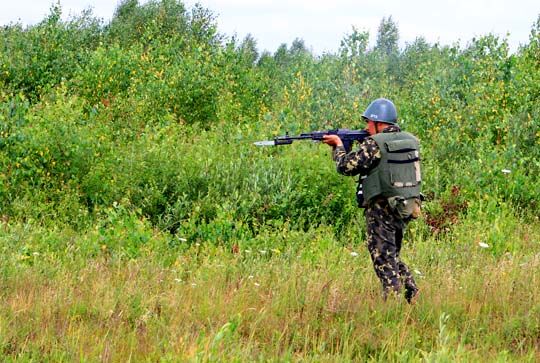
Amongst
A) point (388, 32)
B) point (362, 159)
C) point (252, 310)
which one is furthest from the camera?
point (388, 32)

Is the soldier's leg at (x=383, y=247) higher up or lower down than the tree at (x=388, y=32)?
lower down

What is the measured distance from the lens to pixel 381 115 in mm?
6691

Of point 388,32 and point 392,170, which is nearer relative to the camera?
point 392,170

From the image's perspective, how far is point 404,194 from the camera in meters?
6.65

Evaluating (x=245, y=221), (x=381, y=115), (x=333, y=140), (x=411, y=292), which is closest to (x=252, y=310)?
(x=411, y=292)

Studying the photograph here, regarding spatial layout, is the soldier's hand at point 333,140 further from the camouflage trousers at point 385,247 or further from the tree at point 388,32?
the tree at point 388,32

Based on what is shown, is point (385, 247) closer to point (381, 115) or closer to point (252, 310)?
point (381, 115)

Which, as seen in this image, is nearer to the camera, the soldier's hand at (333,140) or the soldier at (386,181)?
the soldier at (386,181)

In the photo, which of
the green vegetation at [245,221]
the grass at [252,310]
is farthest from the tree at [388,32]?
the grass at [252,310]

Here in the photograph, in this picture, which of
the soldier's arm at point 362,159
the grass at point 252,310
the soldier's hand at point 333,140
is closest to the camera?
the grass at point 252,310

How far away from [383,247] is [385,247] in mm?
17

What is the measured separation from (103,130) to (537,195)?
714 cm

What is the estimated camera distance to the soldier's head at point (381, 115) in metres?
6.70

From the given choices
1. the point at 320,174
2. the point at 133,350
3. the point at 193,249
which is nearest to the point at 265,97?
the point at 320,174
